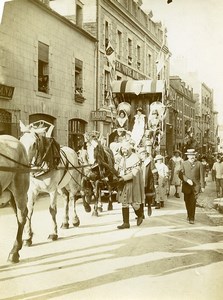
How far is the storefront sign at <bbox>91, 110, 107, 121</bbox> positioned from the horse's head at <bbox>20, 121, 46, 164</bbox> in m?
0.46

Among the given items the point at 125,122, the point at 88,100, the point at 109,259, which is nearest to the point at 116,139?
the point at 125,122

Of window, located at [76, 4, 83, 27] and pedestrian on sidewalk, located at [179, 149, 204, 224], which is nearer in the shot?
window, located at [76, 4, 83, 27]

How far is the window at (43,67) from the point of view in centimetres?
297

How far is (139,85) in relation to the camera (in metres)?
4.09

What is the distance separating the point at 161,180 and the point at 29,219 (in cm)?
175

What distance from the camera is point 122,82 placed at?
389 centimetres

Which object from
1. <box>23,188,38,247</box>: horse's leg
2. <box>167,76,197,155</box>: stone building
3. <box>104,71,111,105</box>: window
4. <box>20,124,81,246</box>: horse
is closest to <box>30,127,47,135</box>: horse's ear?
<box>20,124,81,246</box>: horse

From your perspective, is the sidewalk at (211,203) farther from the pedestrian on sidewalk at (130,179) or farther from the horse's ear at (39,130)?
the horse's ear at (39,130)

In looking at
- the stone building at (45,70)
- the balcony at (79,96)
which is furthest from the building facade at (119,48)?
the balcony at (79,96)

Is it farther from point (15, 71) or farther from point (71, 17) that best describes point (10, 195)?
point (71, 17)

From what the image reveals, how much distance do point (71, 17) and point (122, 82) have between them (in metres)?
0.87

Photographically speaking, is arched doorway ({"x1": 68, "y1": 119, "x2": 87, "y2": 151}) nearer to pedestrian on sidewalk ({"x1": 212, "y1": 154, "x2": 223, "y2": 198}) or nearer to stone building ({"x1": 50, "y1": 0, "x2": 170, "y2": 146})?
stone building ({"x1": 50, "y1": 0, "x2": 170, "y2": 146})

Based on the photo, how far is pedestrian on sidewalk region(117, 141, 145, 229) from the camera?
158 inches

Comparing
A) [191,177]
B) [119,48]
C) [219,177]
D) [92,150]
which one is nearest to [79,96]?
[119,48]
